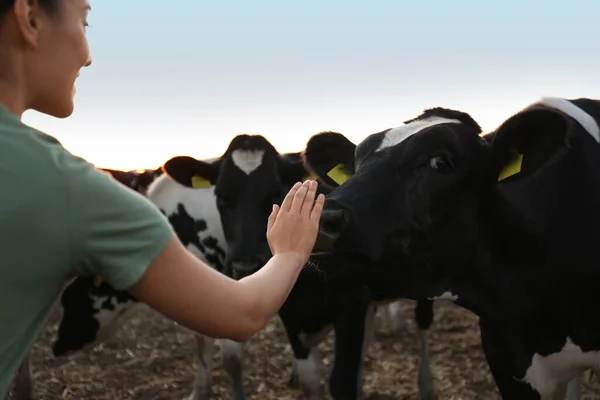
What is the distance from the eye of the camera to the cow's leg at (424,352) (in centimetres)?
543

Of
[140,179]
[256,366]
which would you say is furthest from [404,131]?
[140,179]

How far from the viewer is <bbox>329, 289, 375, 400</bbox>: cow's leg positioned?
410 centimetres

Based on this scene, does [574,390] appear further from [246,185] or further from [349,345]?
[246,185]

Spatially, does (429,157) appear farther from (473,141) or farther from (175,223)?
(175,223)

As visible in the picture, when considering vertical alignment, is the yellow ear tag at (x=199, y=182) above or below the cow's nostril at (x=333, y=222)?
below

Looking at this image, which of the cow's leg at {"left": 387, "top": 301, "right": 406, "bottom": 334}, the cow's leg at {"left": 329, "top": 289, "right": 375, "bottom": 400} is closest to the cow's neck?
the cow's leg at {"left": 329, "top": 289, "right": 375, "bottom": 400}

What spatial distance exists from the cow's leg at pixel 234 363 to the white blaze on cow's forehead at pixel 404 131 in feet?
9.87

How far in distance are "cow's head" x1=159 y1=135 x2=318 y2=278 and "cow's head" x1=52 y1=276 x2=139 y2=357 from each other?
3.71 ft

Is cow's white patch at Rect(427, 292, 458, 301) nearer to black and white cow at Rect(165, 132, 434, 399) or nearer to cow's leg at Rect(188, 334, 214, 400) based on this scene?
black and white cow at Rect(165, 132, 434, 399)

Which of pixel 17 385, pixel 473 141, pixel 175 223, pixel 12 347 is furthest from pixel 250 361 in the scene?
pixel 12 347

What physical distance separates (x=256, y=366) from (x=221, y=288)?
18.1 feet

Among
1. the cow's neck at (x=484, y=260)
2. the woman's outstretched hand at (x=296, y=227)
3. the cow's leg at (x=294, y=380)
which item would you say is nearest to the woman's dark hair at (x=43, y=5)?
the woman's outstretched hand at (x=296, y=227)

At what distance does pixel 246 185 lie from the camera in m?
4.98

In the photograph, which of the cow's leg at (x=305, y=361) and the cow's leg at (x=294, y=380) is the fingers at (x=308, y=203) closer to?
the cow's leg at (x=305, y=361)
